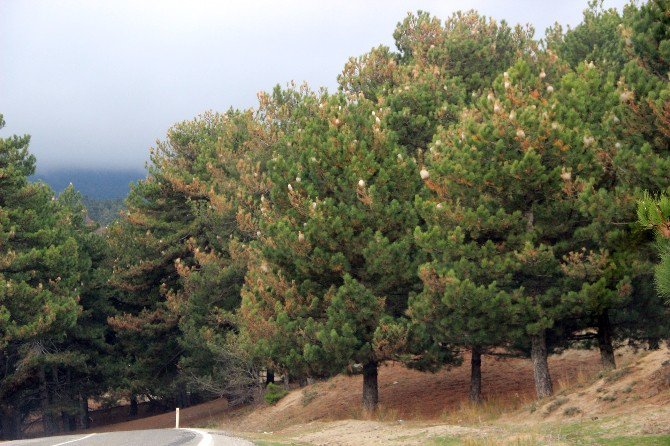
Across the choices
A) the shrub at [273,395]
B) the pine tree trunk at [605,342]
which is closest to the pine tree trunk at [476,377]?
the pine tree trunk at [605,342]

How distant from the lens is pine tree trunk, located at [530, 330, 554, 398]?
19719 mm

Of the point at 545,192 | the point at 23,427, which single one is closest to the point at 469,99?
the point at 545,192

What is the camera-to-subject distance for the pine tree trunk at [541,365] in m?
19.7

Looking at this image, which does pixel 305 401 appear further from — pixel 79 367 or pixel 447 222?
pixel 79 367

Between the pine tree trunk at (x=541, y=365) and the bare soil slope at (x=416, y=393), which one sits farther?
the bare soil slope at (x=416, y=393)

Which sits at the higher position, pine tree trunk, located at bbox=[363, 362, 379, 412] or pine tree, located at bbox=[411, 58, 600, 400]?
pine tree, located at bbox=[411, 58, 600, 400]

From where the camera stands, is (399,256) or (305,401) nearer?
(399,256)

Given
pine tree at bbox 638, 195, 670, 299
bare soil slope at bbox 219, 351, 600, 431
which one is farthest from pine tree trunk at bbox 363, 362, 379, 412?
pine tree at bbox 638, 195, 670, 299

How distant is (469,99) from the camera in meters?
32.7

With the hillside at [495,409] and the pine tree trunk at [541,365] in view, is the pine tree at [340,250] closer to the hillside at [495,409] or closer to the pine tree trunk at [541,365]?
the hillside at [495,409]

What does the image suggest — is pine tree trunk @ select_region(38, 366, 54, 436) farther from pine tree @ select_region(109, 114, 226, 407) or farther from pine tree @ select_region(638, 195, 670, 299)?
pine tree @ select_region(638, 195, 670, 299)

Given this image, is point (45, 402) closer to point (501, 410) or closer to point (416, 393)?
point (416, 393)

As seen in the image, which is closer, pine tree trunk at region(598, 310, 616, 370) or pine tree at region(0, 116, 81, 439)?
pine tree trunk at region(598, 310, 616, 370)

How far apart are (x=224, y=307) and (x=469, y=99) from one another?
57.6ft
